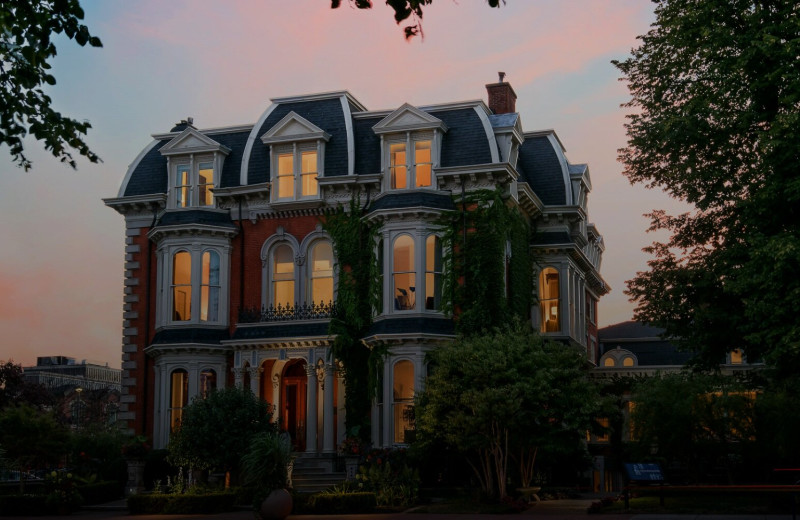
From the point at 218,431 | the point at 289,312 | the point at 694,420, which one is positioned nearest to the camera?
the point at 694,420

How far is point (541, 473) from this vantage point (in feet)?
107

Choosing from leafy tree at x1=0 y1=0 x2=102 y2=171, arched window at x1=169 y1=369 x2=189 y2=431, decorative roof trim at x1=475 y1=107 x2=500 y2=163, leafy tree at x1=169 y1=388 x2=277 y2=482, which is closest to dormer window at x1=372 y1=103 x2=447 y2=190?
decorative roof trim at x1=475 y1=107 x2=500 y2=163

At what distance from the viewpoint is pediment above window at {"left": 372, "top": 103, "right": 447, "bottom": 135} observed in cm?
3609

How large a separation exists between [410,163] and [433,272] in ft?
13.1

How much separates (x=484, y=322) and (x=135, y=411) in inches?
525

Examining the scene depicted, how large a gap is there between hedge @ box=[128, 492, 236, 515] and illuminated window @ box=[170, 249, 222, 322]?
31.5 ft

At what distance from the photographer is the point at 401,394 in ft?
112

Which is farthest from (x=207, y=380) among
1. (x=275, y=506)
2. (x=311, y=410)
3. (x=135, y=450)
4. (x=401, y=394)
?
(x=275, y=506)

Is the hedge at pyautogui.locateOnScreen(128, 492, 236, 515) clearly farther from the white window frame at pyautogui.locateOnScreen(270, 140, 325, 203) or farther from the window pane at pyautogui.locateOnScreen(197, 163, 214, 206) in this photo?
the window pane at pyautogui.locateOnScreen(197, 163, 214, 206)

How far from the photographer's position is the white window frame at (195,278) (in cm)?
3744

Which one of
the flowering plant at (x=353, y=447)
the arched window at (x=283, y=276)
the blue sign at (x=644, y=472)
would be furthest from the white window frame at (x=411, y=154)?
the blue sign at (x=644, y=472)

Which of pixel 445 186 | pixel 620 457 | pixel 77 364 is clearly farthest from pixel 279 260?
pixel 77 364

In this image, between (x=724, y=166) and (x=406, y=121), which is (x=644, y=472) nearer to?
(x=724, y=166)

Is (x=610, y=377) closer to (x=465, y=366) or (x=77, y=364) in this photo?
(x=465, y=366)
